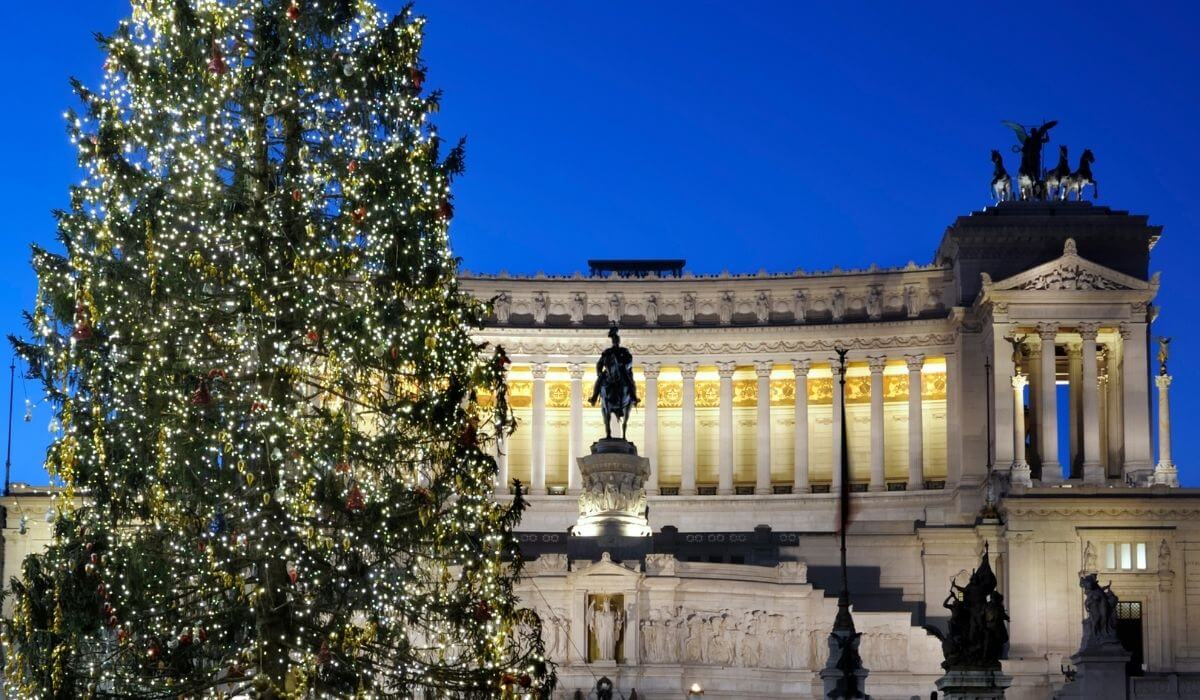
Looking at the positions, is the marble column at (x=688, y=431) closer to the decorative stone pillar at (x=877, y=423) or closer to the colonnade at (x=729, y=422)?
the colonnade at (x=729, y=422)

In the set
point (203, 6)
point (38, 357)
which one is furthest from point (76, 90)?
point (38, 357)

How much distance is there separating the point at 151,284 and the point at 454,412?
5.56m

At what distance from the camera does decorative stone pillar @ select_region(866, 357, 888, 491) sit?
300ft

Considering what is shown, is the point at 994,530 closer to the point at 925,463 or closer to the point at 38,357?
the point at 925,463

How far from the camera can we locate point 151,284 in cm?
3167

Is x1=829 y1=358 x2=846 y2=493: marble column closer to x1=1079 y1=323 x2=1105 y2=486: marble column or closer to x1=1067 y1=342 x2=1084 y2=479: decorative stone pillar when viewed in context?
x1=1067 y1=342 x2=1084 y2=479: decorative stone pillar

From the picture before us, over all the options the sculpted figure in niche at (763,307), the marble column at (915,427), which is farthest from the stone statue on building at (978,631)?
the sculpted figure in niche at (763,307)

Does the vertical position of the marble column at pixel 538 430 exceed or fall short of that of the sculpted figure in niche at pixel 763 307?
it falls short

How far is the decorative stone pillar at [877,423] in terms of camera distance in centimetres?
9150

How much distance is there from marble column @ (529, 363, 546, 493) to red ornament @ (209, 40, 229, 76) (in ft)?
202

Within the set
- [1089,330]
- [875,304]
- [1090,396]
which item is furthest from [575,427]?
[1089,330]

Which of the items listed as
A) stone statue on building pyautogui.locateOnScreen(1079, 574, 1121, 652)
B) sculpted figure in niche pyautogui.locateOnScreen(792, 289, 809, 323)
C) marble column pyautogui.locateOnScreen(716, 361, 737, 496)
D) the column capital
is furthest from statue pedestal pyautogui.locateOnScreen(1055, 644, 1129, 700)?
sculpted figure in niche pyautogui.locateOnScreen(792, 289, 809, 323)

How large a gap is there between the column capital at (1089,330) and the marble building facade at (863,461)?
9 centimetres

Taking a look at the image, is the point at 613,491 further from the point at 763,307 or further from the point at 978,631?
the point at 763,307
